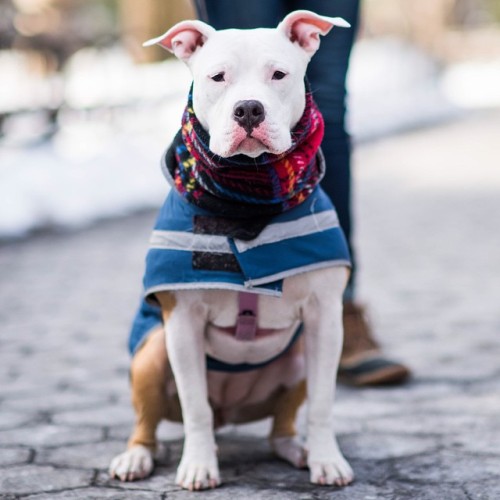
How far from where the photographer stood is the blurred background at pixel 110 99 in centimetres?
860

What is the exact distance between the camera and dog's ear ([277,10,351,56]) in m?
2.69

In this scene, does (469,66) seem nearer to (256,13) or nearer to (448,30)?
(448,30)

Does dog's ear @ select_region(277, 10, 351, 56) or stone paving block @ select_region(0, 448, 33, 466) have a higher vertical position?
dog's ear @ select_region(277, 10, 351, 56)

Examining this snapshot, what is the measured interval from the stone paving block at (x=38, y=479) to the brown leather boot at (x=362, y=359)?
1.28 meters

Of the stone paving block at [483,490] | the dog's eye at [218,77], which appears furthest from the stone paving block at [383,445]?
the dog's eye at [218,77]

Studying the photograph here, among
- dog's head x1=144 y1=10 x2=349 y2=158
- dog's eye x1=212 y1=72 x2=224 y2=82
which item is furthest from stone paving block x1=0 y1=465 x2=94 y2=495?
dog's eye x1=212 y1=72 x2=224 y2=82

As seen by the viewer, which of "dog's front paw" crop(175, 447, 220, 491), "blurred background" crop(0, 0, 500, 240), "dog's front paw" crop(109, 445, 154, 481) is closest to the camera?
"dog's front paw" crop(175, 447, 220, 491)

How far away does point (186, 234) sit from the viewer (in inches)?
105

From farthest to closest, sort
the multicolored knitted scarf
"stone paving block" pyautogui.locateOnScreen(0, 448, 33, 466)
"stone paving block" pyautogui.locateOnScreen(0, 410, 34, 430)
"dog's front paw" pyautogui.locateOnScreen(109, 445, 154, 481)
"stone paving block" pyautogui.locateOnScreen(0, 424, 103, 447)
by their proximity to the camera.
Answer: "stone paving block" pyautogui.locateOnScreen(0, 410, 34, 430) → "stone paving block" pyautogui.locateOnScreen(0, 424, 103, 447) → "stone paving block" pyautogui.locateOnScreen(0, 448, 33, 466) → "dog's front paw" pyautogui.locateOnScreen(109, 445, 154, 481) → the multicolored knitted scarf

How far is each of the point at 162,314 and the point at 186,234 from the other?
29 cm

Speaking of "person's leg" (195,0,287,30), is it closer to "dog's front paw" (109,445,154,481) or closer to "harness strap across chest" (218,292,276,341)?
"harness strap across chest" (218,292,276,341)

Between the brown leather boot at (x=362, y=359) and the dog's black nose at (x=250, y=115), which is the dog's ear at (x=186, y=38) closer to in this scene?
the dog's black nose at (x=250, y=115)

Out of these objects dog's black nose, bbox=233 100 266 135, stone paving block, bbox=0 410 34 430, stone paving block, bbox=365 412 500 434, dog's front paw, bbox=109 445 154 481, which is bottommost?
stone paving block, bbox=365 412 500 434

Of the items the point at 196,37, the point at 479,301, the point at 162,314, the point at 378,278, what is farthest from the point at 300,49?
the point at 378,278
